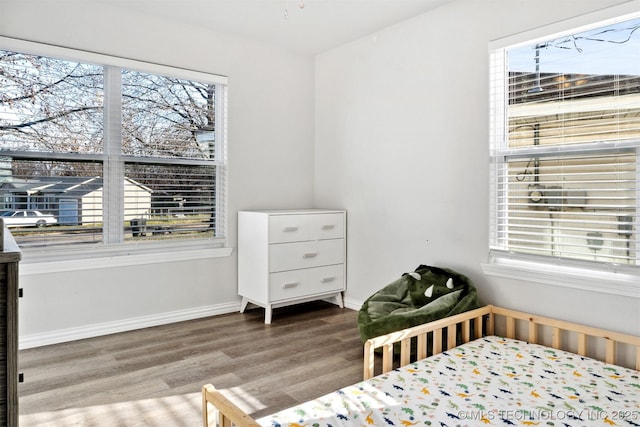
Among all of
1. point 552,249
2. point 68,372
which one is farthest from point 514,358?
point 68,372

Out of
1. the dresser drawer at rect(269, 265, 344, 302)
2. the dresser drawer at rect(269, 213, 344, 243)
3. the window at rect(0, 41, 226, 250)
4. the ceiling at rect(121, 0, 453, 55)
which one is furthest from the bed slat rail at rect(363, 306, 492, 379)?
the ceiling at rect(121, 0, 453, 55)

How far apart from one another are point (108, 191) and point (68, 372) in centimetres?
125

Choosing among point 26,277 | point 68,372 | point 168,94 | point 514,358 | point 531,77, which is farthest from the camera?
point 168,94

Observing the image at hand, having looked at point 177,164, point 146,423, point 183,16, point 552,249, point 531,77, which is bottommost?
point 146,423

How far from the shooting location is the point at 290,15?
3.26 m

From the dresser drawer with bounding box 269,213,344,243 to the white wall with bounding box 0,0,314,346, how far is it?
20.3 inches

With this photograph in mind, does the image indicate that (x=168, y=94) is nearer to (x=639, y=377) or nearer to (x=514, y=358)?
(x=514, y=358)

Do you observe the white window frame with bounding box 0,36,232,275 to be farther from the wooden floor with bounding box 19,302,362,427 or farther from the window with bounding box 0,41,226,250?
the wooden floor with bounding box 19,302,362,427

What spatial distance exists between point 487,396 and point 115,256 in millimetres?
2600

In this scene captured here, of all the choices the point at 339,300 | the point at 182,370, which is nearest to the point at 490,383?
the point at 182,370

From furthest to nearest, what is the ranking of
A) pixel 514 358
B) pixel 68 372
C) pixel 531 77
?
pixel 531 77
pixel 68 372
pixel 514 358

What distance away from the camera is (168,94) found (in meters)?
3.40

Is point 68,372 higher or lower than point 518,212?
lower

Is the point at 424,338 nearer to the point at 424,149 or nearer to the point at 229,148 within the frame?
the point at 424,149
